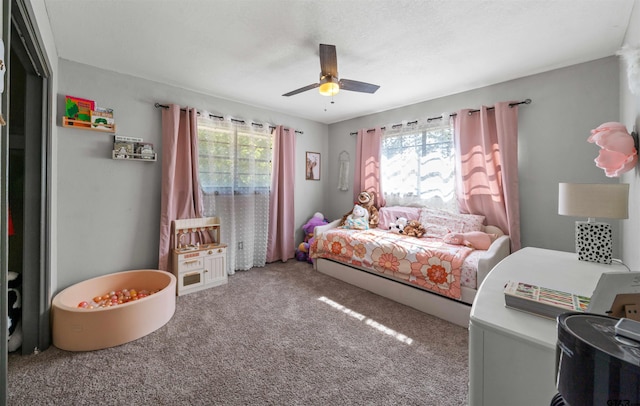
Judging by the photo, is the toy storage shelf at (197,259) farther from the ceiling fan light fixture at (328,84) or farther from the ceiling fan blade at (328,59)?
the ceiling fan blade at (328,59)

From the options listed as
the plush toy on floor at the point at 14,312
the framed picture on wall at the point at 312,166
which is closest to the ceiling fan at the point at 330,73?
the framed picture on wall at the point at 312,166

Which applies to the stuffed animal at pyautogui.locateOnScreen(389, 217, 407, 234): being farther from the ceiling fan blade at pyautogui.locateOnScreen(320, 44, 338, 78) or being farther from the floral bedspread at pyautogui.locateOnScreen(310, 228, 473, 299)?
the ceiling fan blade at pyautogui.locateOnScreen(320, 44, 338, 78)

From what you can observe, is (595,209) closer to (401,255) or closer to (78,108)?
(401,255)

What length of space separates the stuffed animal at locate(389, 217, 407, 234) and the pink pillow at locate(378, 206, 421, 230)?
0.37 ft

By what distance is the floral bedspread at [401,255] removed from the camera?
2.36m

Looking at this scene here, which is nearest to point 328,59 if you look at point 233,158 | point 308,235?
point 233,158

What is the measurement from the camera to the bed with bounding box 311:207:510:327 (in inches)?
89.6

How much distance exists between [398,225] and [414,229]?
24 cm

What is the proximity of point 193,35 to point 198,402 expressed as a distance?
8.37 feet

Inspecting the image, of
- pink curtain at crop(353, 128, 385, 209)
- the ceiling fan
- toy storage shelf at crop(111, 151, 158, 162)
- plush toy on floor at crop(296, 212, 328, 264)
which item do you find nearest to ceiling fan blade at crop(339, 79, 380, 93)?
the ceiling fan

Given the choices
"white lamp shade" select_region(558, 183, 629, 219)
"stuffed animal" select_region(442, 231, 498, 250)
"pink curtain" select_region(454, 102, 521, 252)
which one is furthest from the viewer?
"pink curtain" select_region(454, 102, 521, 252)

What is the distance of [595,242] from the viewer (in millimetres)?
1611

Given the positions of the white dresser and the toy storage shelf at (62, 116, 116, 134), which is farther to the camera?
the toy storage shelf at (62, 116, 116, 134)

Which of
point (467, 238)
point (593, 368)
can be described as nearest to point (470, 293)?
point (467, 238)
